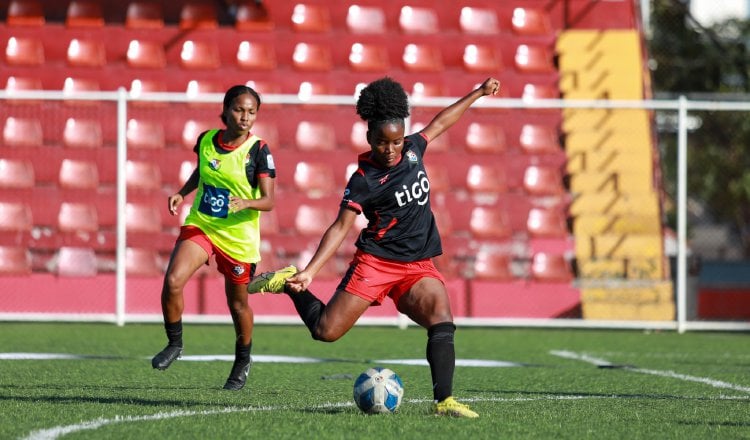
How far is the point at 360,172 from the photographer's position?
6.36m

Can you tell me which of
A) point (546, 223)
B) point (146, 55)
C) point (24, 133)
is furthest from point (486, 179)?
point (24, 133)

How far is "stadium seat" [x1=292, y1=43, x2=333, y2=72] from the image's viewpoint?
606 inches

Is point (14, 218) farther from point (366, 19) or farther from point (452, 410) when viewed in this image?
point (452, 410)

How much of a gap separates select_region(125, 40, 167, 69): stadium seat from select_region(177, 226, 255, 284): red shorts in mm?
8038

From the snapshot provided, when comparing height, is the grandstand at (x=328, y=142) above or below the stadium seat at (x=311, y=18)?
below

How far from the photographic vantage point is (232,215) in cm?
770

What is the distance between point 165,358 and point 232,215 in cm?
97

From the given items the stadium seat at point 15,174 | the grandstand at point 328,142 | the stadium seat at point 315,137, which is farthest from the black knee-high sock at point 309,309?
the stadium seat at point 15,174

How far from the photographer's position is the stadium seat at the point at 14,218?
45.6 feet

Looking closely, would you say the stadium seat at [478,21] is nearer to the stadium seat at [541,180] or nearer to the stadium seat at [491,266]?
the stadium seat at [541,180]

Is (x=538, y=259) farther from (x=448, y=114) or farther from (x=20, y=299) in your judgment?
(x=448, y=114)

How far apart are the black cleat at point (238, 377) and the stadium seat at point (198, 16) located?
876cm

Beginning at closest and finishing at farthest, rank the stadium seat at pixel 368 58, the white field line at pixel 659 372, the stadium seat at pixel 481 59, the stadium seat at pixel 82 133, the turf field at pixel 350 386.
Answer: the turf field at pixel 350 386 → the white field line at pixel 659 372 → the stadium seat at pixel 82 133 → the stadium seat at pixel 368 58 → the stadium seat at pixel 481 59

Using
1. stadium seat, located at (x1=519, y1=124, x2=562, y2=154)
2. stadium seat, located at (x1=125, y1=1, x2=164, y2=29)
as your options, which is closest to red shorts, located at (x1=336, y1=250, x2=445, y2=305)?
stadium seat, located at (x1=519, y1=124, x2=562, y2=154)
